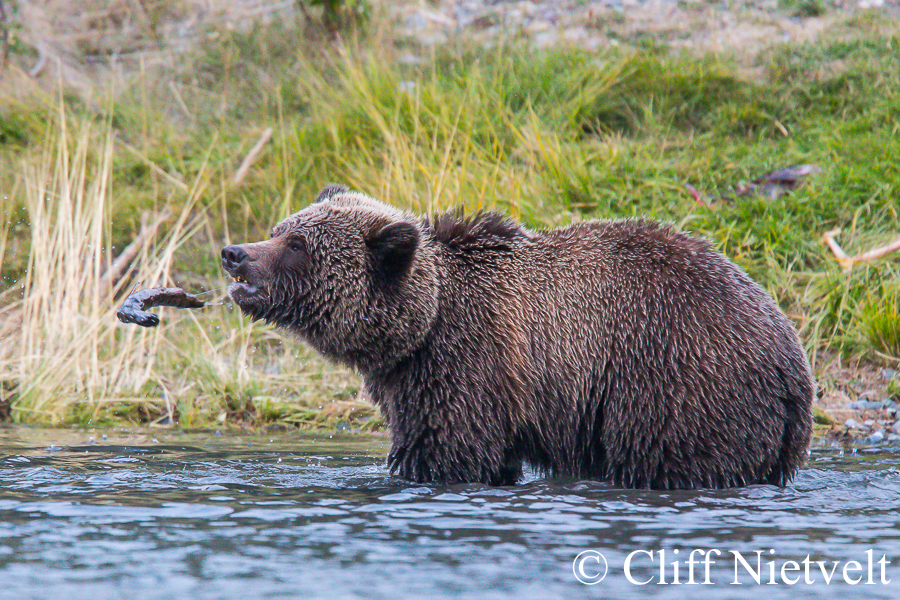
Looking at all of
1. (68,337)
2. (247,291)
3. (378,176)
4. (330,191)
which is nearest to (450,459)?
(247,291)

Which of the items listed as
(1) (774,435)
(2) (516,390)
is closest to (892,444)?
(1) (774,435)

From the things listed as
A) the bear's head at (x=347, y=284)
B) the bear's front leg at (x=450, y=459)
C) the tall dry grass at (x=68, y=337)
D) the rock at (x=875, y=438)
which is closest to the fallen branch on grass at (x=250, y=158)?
the tall dry grass at (x=68, y=337)

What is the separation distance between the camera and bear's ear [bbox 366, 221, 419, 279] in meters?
4.68

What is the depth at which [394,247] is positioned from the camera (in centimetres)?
472

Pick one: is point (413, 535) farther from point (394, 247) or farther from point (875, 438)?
point (875, 438)

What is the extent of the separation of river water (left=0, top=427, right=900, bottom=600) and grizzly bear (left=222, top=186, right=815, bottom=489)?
19 cm

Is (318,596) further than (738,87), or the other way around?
(738,87)

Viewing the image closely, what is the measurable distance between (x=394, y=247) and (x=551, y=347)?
0.89 m

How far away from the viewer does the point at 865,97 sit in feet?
33.1

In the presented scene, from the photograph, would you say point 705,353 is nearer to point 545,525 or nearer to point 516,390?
point 516,390

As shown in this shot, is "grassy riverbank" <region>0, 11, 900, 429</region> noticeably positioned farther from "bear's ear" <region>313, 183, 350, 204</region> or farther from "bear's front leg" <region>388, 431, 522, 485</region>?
"bear's front leg" <region>388, 431, 522, 485</region>

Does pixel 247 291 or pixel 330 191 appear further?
pixel 330 191

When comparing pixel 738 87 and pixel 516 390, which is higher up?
pixel 738 87

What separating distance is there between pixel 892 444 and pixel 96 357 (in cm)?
556
